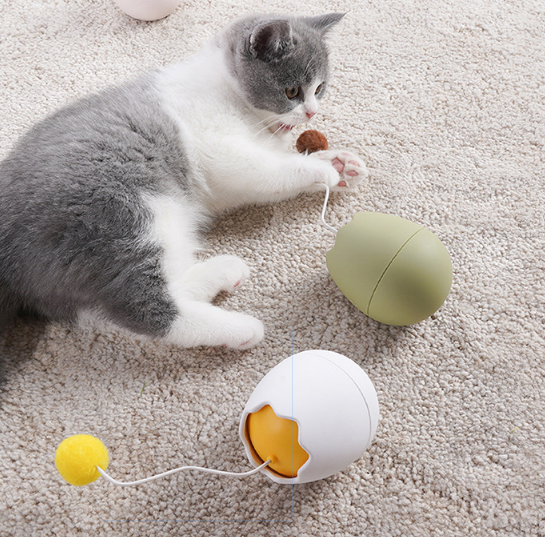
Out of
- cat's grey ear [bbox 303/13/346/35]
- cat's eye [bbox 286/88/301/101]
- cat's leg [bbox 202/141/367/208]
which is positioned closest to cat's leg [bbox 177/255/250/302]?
cat's leg [bbox 202/141/367/208]

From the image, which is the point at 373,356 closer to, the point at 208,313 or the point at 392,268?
the point at 392,268

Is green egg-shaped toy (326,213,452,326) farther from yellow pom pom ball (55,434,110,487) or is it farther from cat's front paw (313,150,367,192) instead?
yellow pom pom ball (55,434,110,487)

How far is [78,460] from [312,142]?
88 cm

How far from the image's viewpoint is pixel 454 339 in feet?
3.27

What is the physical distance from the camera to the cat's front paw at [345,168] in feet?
3.85

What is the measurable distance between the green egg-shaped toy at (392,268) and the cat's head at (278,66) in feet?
1.24

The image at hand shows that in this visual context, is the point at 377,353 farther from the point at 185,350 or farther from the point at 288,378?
the point at 185,350

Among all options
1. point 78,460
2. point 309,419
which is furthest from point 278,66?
point 78,460

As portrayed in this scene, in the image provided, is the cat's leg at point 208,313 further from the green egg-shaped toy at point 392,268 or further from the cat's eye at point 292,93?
the cat's eye at point 292,93

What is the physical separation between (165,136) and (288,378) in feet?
1.91

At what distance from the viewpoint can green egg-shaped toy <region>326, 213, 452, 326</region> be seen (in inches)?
34.1

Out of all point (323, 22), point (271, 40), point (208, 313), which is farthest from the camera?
point (323, 22)

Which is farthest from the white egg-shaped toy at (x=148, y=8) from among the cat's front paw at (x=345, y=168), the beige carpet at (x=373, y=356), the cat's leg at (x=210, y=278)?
the cat's leg at (x=210, y=278)

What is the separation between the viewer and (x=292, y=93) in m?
1.16
